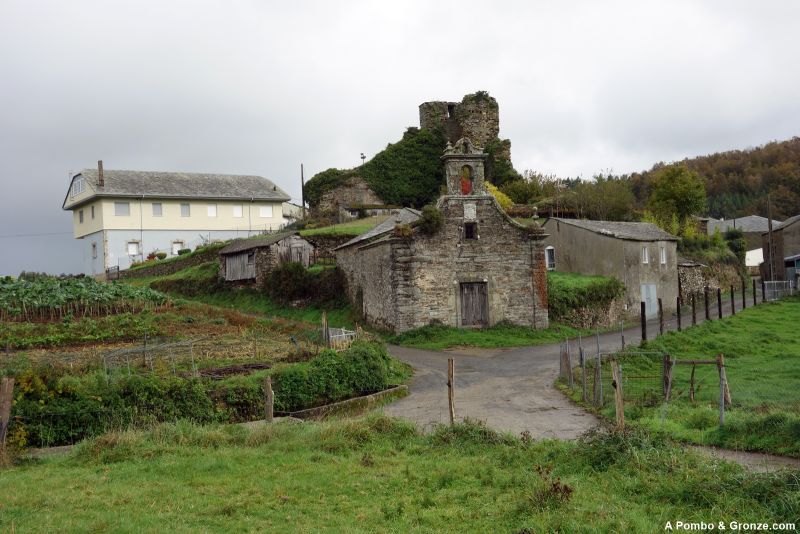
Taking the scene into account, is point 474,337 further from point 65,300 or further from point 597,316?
point 65,300

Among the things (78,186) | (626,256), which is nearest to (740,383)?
(626,256)

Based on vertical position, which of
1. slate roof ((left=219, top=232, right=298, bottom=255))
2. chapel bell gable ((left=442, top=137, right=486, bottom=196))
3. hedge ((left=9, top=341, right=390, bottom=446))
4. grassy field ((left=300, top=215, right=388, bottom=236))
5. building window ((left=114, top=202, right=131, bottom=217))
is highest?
building window ((left=114, top=202, right=131, bottom=217))

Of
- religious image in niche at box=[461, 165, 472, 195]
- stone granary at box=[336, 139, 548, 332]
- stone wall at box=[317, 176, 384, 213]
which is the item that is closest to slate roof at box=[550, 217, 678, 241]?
stone granary at box=[336, 139, 548, 332]

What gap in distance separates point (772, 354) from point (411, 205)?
37.3 meters

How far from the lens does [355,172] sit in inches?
2244

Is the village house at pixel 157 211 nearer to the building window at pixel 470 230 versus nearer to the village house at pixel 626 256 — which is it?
the village house at pixel 626 256

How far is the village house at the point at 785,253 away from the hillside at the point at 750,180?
97.5 feet

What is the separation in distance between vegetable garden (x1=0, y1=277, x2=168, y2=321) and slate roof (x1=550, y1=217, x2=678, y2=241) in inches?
844

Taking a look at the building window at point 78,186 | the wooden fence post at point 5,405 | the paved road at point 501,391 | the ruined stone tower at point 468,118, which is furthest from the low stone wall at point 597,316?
the building window at point 78,186

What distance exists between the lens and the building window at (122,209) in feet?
171

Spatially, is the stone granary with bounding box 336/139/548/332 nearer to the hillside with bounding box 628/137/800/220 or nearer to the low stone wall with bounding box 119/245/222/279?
the low stone wall with bounding box 119/245/222/279

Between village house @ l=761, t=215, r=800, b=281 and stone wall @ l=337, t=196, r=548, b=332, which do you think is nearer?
stone wall @ l=337, t=196, r=548, b=332

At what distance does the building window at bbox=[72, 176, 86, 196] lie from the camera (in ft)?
177

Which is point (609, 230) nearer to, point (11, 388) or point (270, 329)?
point (270, 329)
